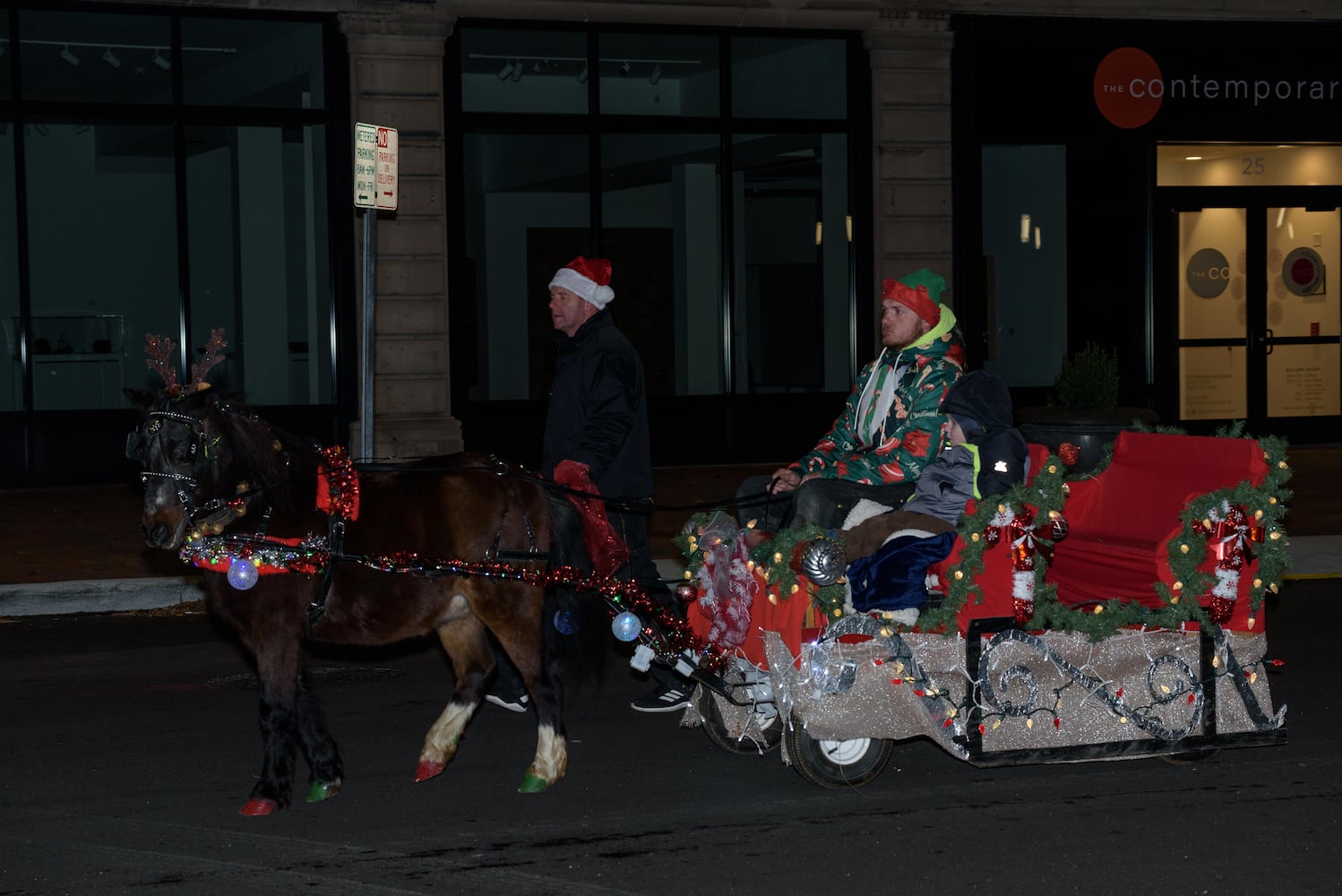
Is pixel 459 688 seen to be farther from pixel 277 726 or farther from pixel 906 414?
pixel 906 414

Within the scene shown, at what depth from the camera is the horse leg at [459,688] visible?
6.66m

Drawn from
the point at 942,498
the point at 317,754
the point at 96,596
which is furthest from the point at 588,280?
the point at 96,596

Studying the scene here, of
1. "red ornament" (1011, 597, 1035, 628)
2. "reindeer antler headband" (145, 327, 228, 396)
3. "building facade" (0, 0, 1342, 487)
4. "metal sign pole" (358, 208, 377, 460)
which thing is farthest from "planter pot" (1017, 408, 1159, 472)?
"reindeer antler headband" (145, 327, 228, 396)

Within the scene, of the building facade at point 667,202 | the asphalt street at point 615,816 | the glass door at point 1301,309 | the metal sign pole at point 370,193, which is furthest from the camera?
the glass door at point 1301,309

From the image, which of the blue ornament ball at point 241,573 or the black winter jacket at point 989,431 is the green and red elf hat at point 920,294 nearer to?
the black winter jacket at point 989,431

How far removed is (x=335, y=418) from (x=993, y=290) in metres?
7.27

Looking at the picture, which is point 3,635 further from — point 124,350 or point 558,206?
point 558,206

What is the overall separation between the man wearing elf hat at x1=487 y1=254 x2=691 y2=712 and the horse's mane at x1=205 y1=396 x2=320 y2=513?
48.2 inches

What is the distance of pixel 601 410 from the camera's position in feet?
24.0

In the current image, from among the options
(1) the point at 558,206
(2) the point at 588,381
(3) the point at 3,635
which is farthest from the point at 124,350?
(2) the point at 588,381

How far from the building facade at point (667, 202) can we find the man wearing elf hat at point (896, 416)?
9.03 m

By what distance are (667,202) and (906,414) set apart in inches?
448

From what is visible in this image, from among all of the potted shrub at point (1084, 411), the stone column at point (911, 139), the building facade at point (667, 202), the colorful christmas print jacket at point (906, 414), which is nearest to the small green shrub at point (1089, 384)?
the potted shrub at point (1084, 411)

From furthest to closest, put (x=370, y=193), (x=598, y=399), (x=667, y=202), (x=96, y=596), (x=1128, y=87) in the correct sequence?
(x=1128, y=87) → (x=667, y=202) → (x=96, y=596) → (x=370, y=193) → (x=598, y=399)
